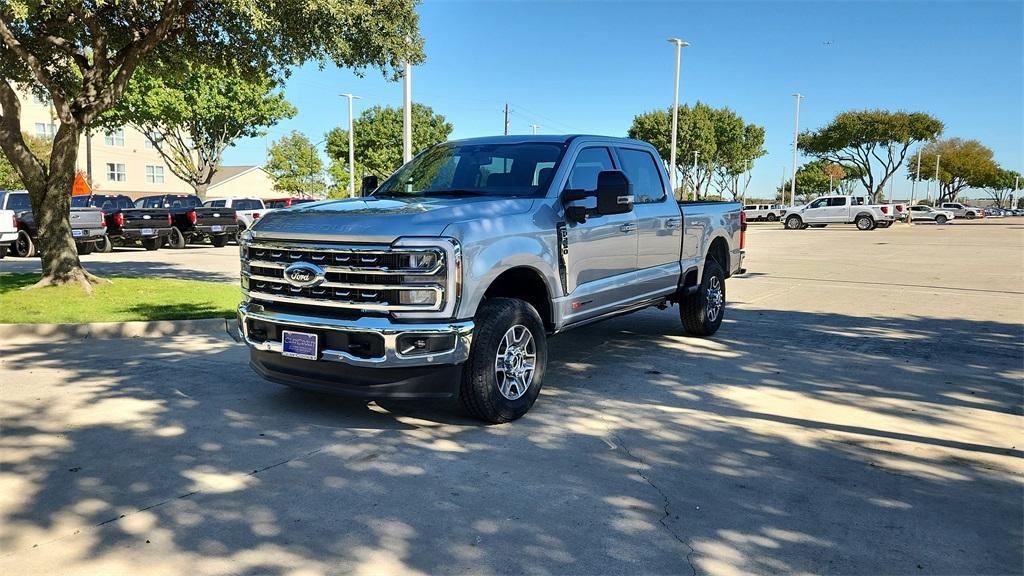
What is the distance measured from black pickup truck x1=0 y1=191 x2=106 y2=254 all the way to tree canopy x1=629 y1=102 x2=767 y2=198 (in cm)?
4608

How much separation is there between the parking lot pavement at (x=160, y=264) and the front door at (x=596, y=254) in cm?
953

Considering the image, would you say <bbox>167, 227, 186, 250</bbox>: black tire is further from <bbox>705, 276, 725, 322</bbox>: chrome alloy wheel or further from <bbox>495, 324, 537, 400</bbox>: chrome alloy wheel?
<bbox>495, 324, 537, 400</bbox>: chrome alloy wheel

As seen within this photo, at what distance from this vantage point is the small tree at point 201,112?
36.1m

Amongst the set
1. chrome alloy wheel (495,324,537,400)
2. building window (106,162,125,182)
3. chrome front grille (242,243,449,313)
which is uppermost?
building window (106,162,125,182)

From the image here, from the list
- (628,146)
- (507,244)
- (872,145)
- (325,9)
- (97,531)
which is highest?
(872,145)

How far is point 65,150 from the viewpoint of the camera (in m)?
10.8

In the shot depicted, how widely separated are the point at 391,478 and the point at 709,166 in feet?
215

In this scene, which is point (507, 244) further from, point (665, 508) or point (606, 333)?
point (606, 333)

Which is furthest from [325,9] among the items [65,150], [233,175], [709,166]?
[233,175]

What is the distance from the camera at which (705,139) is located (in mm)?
61656

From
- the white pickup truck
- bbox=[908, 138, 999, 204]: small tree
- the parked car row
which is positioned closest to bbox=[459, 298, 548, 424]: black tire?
the parked car row

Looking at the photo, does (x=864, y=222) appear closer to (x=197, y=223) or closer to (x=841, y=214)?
(x=841, y=214)

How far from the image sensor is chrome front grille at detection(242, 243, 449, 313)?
467cm

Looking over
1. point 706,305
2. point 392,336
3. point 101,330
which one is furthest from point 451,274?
point 101,330
